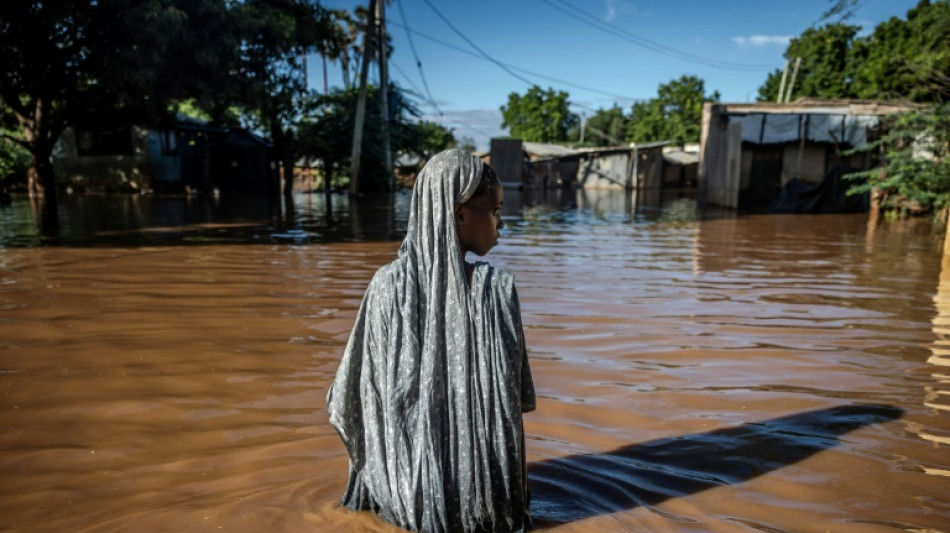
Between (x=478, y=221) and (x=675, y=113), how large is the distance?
→ 4872 cm

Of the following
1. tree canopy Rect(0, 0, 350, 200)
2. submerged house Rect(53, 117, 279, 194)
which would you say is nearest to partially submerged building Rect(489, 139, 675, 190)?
submerged house Rect(53, 117, 279, 194)

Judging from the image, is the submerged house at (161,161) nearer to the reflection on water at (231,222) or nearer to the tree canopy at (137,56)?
the tree canopy at (137,56)

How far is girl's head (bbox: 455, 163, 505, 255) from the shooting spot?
1.93m

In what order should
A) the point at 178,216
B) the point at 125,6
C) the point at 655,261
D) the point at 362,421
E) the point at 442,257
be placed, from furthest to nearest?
the point at 178,216
the point at 125,6
the point at 655,261
the point at 362,421
the point at 442,257

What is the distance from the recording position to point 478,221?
1.96 metres

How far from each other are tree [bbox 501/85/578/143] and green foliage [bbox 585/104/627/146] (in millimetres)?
2597

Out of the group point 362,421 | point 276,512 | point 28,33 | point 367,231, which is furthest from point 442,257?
point 28,33

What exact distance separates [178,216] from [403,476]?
1502cm

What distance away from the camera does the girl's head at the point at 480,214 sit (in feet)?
6.35

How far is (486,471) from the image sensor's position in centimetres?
197

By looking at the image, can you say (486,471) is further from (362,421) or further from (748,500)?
(748,500)

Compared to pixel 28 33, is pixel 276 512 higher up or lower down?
lower down

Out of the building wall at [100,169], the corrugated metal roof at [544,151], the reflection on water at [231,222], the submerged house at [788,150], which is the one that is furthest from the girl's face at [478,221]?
the corrugated metal roof at [544,151]

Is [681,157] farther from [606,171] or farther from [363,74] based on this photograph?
[363,74]
